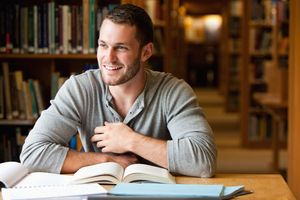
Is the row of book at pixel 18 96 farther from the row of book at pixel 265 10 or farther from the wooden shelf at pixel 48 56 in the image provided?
the row of book at pixel 265 10

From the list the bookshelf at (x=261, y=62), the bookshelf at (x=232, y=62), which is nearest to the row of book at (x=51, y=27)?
the bookshelf at (x=261, y=62)

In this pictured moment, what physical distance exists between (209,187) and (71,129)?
0.65 m

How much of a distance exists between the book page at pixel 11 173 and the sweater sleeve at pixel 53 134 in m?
0.08

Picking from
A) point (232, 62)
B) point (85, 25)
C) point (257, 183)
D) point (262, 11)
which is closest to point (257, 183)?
point (257, 183)

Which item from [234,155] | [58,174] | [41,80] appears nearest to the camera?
[58,174]

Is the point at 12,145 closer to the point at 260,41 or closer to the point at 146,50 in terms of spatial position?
the point at 146,50

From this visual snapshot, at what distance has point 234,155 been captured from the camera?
6.27m

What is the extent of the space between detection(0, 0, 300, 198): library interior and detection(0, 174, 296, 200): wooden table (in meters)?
1.46

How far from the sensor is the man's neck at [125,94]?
86.1 inches

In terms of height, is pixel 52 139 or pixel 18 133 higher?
pixel 52 139

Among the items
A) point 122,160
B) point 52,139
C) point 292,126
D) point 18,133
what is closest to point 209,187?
point 122,160

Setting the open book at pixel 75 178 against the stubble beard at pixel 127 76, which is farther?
the stubble beard at pixel 127 76

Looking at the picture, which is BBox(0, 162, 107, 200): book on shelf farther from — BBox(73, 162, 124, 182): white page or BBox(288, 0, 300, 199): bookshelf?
BBox(288, 0, 300, 199): bookshelf

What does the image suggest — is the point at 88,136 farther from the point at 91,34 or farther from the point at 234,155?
the point at 234,155
